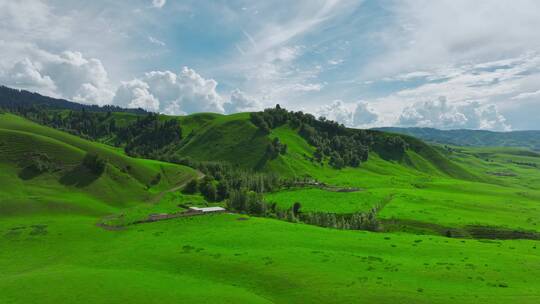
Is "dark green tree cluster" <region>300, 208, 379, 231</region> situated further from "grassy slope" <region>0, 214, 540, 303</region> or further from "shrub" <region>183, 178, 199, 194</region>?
"shrub" <region>183, 178, 199, 194</region>

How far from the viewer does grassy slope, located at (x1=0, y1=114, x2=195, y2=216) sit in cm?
9484

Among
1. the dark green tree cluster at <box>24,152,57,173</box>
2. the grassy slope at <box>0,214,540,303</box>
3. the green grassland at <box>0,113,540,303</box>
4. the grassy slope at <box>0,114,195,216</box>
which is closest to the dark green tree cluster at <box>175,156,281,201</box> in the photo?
the grassy slope at <box>0,114,195,216</box>

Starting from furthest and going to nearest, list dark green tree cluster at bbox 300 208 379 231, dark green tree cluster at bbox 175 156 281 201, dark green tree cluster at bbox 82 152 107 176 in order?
1. dark green tree cluster at bbox 175 156 281 201
2. dark green tree cluster at bbox 82 152 107 176
3. dark green tree cluster at bbox 300 208 379 231

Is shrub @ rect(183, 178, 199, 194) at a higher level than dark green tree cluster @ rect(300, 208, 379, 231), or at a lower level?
higher

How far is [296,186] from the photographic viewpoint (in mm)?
170500

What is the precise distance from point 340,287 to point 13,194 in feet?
331

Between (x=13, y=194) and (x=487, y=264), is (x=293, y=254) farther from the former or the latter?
(x=13, y=194)

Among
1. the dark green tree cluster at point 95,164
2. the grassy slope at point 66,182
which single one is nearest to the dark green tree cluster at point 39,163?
the grassy slope at point 66,182

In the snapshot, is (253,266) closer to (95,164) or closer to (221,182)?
(221,182)

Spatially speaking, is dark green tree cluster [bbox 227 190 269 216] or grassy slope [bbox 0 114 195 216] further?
dark green tree cluster [bbox 227 190 269 216]

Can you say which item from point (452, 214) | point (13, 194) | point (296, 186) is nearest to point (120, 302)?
point (13, 194)

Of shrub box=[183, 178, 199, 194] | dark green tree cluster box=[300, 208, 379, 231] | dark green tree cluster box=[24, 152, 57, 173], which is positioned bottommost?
dark green tree cluster box=[300, 208, 379, 231]

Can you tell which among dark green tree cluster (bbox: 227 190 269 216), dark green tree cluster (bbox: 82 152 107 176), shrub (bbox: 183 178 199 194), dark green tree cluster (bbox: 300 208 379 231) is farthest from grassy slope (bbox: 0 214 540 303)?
shrub (bbox: 183 178 199 194)

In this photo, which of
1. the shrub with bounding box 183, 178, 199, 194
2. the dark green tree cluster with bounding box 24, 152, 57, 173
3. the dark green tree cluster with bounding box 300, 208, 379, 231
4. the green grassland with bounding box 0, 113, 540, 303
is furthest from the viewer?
the shrub with bounding box 183, 178, 199, 194
